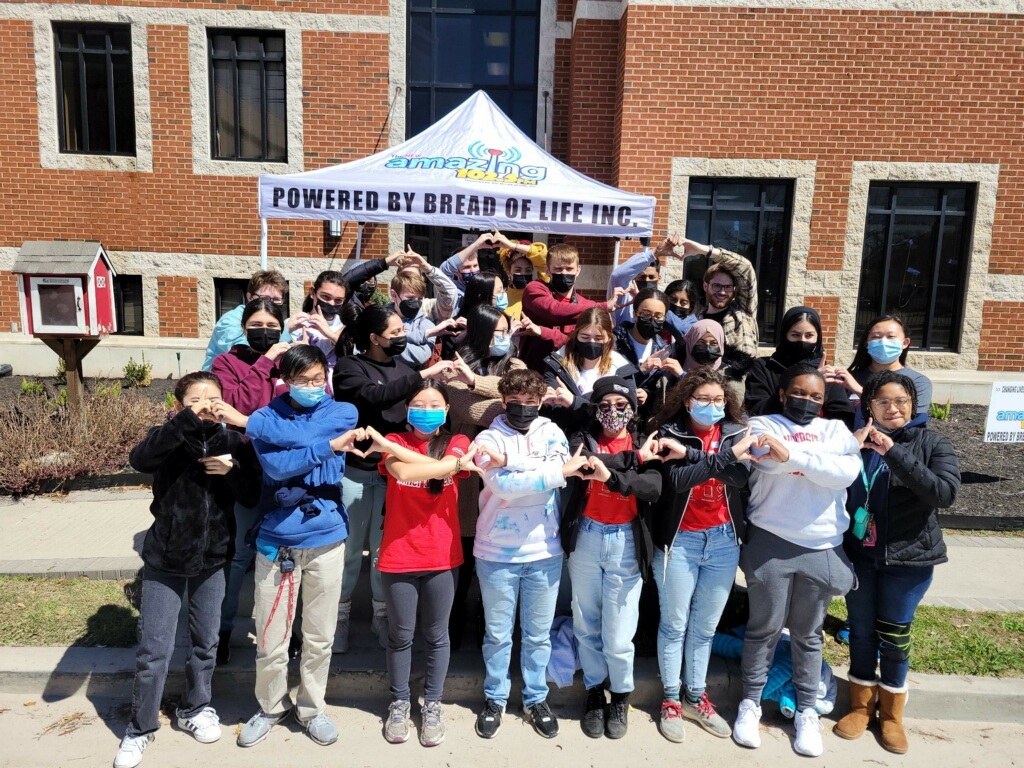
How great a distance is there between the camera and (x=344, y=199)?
6.79m

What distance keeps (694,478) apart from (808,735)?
4.84ft

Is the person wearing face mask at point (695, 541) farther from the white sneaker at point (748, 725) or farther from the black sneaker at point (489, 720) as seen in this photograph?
the black sneaker at point (489, 720)

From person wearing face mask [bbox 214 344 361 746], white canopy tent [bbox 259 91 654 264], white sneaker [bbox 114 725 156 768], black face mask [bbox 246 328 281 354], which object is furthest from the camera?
white canopy tent [bbox 259 91 654 264]

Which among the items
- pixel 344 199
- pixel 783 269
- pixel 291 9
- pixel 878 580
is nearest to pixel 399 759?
pixel 878 580

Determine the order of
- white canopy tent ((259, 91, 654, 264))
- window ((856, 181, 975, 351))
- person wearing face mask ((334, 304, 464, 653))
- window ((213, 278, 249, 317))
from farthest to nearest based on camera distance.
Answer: window ((213, 278, 249, 317)) < window ((856, 181, 975, 351)) < white canopy tent ((259, 91, 654, 264)) < person wearing face mask ((334, 304, 464, 653))

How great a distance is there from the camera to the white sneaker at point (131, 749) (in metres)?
3.26

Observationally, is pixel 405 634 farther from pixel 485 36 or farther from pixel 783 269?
pixel 485 36

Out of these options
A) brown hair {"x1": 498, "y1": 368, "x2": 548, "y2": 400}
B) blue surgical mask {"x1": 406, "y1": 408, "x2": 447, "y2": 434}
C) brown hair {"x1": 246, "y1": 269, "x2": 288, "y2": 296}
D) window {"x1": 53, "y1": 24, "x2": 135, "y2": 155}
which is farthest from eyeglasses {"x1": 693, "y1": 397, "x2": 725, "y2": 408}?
window {"x1": 53, "y1": 24, "x2": 135, "y2": 155}

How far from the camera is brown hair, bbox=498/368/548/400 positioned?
3.47m

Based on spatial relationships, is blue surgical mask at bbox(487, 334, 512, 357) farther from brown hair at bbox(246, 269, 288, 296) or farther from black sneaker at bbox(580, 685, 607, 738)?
black sneaker at bbox(580, 685, 607, 738)

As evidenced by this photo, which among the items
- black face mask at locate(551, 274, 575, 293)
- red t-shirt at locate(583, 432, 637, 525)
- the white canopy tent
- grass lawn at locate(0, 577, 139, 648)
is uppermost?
the white canopy tent

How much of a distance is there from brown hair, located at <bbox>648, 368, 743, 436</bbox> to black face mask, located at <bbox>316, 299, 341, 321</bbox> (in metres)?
2.35

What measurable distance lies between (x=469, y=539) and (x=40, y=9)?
11.0 meters

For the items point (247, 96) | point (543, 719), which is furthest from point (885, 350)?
point (247, 96)
